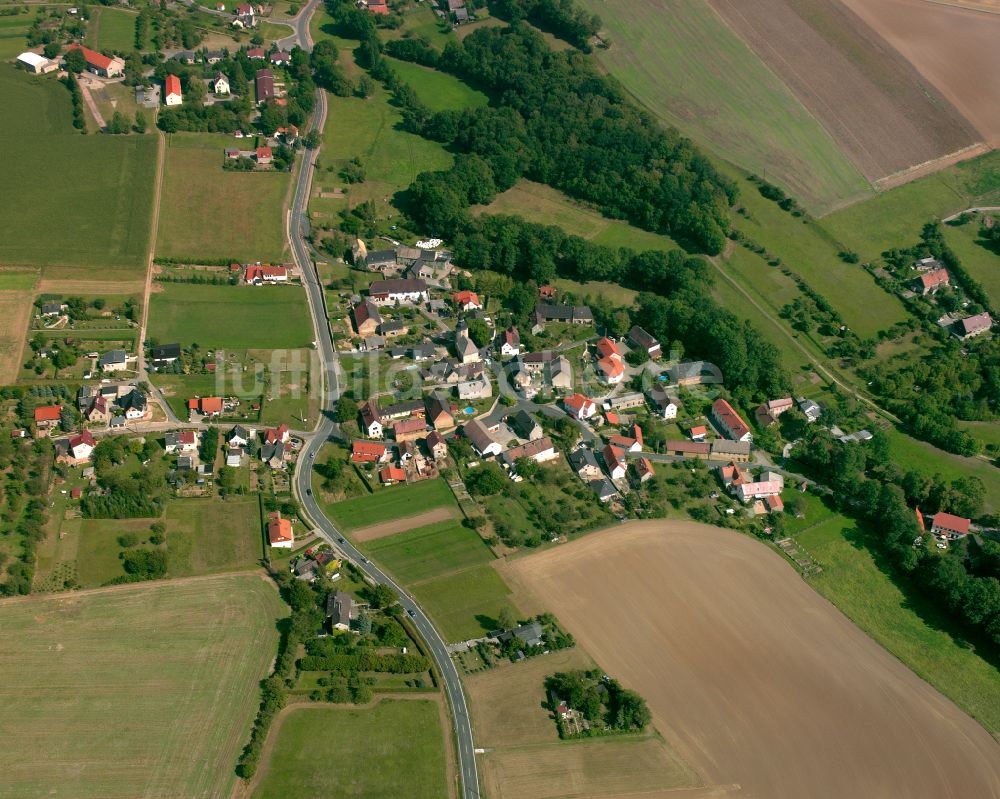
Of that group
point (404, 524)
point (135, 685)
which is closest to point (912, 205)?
point (404, 524)

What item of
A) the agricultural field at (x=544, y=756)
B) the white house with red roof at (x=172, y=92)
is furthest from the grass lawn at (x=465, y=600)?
the white house with red roof at (x=172, y=92)

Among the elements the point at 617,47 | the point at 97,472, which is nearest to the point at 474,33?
the point at 617,47

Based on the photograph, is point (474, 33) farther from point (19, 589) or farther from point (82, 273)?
point (19, 589)

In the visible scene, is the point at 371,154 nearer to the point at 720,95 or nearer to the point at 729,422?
the point at 720,95

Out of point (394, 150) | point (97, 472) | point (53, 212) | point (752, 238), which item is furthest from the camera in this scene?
point (394, 150)

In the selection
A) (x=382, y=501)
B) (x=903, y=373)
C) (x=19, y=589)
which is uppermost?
(x=903, y=373)

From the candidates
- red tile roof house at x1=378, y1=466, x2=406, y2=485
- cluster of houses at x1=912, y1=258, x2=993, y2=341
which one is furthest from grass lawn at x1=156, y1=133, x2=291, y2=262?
cluster of houses at x1=912, y1=258, x2=993, y2=341
